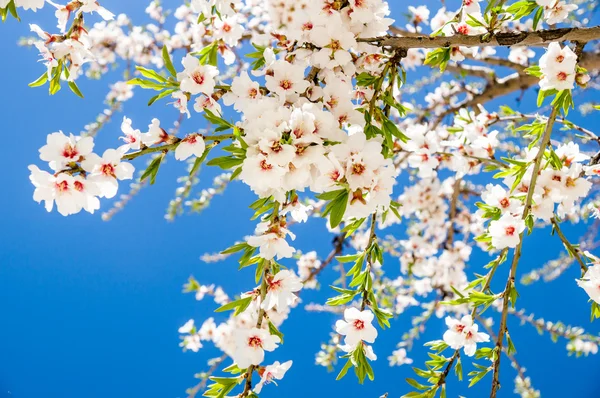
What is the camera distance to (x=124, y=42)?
15.1ft

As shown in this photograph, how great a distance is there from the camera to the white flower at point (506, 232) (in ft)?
4.78

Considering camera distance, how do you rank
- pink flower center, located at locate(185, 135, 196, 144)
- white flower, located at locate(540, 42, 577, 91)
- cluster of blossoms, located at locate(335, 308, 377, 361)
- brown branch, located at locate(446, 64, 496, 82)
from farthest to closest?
1. brown branch, located at locate(446, 64, 496, 82)
2. cluster of blossoms, located at locate(335, 308, 377, 361)
3. white flower, located at locate(540, 42, 577, 91)
4. pink flower center, located at locate(185, 135, 196, 144)

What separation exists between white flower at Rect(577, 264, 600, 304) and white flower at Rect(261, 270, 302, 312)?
0.88 m

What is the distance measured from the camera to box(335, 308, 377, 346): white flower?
142cm

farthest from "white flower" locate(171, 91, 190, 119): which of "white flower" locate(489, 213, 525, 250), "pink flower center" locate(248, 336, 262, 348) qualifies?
"white flower" locate(489, 213, 525, 250)

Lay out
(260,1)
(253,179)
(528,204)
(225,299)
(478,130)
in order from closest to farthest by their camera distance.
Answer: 1. (253,179)
2. (528,204)
3. (478,130)
4. (260,1)
5. (225,299)

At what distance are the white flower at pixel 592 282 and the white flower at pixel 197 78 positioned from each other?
123cm

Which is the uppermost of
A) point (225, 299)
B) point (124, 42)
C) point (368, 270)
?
point (124, 42)

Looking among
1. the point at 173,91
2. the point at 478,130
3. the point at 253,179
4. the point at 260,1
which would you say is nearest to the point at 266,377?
the point at 253,179

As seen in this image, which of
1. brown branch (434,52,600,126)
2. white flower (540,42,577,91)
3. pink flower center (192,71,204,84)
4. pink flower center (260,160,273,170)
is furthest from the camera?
brown branch (434,52,600,126)

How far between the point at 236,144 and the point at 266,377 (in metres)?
0.65

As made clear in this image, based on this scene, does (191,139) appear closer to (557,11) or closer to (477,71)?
(557,11)

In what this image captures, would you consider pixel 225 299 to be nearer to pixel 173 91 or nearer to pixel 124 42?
pixel 124 42

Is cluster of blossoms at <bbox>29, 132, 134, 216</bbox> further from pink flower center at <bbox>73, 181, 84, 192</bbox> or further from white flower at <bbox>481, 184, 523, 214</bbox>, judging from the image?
white flower at <bbox>481, 184, 523, 214</bbox>
